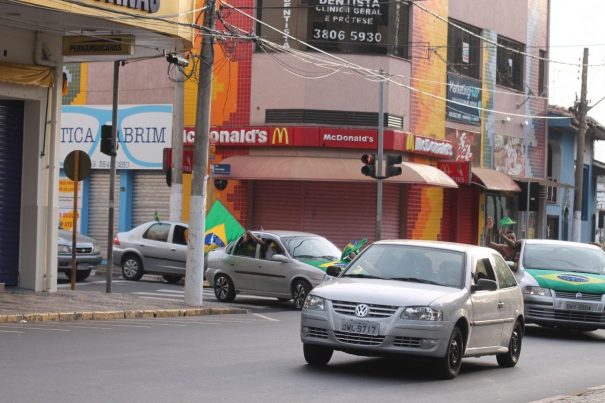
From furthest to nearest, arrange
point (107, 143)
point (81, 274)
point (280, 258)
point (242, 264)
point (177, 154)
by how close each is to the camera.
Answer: point (177, 154) < point (81, 274) < point (242, 264) < point (280, 258) < point (107, 143)

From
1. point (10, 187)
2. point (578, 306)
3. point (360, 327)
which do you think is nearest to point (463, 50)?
point (10, 187)

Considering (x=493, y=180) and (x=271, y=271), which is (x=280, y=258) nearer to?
(x=271, y=271)

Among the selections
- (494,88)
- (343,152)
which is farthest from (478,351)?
(494,88)

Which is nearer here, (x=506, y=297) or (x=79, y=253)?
(x=506, y=297)

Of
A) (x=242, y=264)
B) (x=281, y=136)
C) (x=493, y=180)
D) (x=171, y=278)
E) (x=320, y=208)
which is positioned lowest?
(x=171, y=278)

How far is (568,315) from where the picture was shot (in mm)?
19766

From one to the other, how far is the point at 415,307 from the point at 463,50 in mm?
30240

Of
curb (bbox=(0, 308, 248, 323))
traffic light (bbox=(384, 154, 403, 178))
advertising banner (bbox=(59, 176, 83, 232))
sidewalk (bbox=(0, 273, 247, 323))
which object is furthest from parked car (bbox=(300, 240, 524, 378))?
advertising banner (bbox=(59, 176, 83, 232))

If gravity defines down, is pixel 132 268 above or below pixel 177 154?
below

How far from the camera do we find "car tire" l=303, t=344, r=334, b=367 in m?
13.3

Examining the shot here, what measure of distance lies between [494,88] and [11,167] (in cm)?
2493

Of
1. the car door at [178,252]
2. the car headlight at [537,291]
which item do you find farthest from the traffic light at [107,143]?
the car headlight at [537,291]

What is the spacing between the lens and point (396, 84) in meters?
37.0

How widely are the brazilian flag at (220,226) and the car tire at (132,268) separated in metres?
3.31
